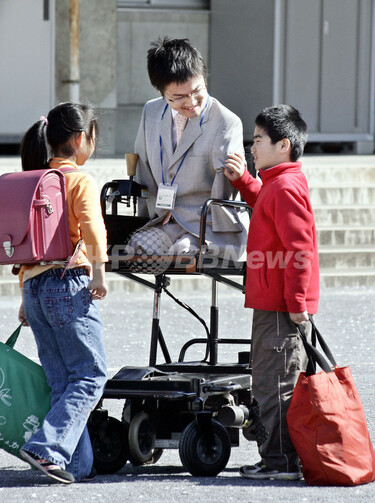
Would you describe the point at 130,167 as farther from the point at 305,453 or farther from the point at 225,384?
the point at 305,453

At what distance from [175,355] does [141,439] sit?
2.66 metres

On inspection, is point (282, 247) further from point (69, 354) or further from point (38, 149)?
point (38, 149)

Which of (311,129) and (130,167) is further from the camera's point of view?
(311,129)

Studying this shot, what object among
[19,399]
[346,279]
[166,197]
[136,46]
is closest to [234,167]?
[166,197]

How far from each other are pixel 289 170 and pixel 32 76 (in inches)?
377

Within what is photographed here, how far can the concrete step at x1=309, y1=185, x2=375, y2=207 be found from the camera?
11625mm

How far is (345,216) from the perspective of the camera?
11344 millimetres

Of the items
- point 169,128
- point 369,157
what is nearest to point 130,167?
point 169,128

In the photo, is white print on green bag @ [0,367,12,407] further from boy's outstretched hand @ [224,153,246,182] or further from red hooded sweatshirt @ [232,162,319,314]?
→ boy's outstretched hand @ [224,153,246,182]

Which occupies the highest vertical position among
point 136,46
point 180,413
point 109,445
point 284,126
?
point 136,46

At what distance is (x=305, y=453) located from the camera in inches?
177

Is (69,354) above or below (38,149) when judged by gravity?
below

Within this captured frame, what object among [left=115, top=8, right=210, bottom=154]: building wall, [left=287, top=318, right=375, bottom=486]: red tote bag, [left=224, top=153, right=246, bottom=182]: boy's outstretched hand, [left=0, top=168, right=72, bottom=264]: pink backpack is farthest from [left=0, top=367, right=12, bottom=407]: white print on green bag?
[left=115, top=8, right=210, bottom=154]: building wall

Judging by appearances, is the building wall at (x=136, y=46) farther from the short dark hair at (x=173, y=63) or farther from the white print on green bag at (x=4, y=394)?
the white print on green bag at (x=4, y=394)
